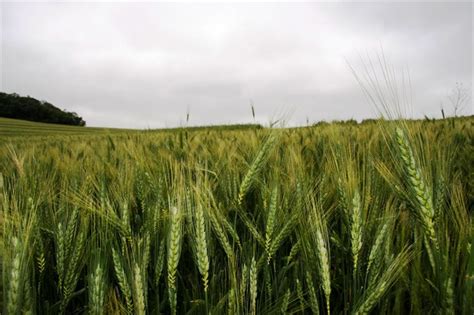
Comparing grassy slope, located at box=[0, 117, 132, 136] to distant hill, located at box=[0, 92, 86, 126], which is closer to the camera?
grassy slope, located at box=[0, 117, 132, 136]

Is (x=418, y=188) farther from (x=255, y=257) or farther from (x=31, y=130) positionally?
(x=31, y=130)

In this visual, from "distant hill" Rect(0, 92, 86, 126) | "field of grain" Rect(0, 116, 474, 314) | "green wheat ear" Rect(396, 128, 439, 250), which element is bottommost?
"field of grain" Rect(0, 116, 474, 314)

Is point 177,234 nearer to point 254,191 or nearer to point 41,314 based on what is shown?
point 41,314

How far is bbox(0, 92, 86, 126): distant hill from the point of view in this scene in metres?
45.4

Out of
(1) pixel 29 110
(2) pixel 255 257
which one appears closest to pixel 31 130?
(1) pixel 29 110

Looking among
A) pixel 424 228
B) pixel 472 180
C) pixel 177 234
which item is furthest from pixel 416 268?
pixel 472 180

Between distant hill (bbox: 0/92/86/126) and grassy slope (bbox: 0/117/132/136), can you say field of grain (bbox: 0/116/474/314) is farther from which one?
distant hill (bbox: 0/92/86/126)

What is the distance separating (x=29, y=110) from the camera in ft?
151

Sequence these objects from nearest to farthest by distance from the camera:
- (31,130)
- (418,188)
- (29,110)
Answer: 1. (418,188)
2. (31,130)
3. (29,110)

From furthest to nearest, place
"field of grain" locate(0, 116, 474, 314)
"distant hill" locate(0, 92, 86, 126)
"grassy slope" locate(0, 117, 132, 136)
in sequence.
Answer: "distant hill" locate(0, 92, 86, 126)
"grassy slope" locate(0, 117, 132, 136)
"field of grain" locate(0, 116, 474, 314)

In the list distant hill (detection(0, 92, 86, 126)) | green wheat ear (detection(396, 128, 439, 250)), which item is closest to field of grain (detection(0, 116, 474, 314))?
green wheat ear (detection(396, 128, 439, 250))

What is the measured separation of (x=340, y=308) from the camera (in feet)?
2.97

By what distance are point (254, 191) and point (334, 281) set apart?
590 millimetres

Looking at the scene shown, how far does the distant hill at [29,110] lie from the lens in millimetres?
45375
